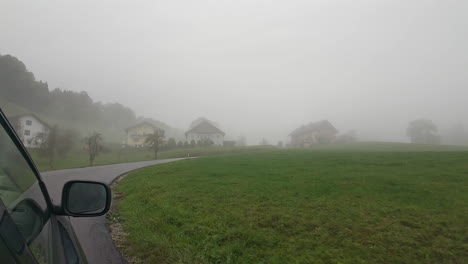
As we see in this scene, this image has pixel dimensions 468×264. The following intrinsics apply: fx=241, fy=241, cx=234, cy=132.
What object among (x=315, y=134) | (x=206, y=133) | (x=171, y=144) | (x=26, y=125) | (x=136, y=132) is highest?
(x=136, y=132)

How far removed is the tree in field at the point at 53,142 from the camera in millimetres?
19987

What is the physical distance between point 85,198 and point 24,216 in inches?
26.3

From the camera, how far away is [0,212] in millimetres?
905

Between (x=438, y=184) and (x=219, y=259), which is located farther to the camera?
(x=438, y=184)

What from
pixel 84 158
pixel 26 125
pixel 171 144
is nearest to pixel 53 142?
pixel 26 125

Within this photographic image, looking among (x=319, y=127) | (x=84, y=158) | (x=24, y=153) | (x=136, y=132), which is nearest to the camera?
(x=24, y=153)

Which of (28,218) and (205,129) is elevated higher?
(205,129)

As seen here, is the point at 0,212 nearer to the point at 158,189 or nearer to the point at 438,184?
the point at 158,189

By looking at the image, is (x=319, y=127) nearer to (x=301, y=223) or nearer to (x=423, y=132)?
(x=423, y=132)

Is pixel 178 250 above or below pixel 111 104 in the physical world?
→ below

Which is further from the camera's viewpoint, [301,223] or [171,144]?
[171,144]

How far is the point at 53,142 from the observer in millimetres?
21250

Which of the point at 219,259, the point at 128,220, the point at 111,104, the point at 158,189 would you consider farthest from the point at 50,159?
the point at 111,104

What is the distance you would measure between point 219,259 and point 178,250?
789mm
